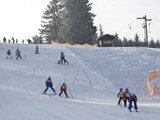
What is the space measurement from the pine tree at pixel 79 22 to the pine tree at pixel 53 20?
14.3 metres

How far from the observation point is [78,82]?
42500mm

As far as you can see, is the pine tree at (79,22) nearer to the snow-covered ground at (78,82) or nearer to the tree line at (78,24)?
the tree line at (78,24)

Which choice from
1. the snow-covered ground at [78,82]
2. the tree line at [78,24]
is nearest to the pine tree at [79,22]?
the tree line at [78,24]

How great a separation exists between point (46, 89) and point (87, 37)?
51880 mm

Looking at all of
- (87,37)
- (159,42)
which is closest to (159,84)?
(87,37)

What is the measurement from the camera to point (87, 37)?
8681cm

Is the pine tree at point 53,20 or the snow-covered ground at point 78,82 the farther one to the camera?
the pine tree at point 53,20

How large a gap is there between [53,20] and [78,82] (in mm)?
70201

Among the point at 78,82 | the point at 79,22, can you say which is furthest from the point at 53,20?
the point at 78,82

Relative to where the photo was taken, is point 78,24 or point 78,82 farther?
point 78,24

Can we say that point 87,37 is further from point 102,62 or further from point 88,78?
point 88,78

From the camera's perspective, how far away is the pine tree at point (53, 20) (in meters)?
107

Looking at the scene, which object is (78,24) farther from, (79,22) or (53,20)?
(53,20)

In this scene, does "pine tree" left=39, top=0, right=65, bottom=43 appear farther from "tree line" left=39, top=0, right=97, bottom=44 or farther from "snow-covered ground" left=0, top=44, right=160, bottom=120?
"snow-covered ground" left=0, top=44, right=160, bottom=120
